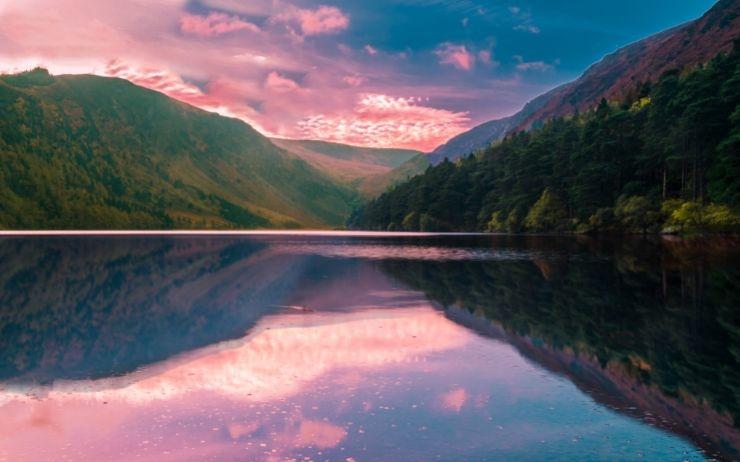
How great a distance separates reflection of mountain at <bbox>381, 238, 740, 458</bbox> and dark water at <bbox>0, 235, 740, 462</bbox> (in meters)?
0.10

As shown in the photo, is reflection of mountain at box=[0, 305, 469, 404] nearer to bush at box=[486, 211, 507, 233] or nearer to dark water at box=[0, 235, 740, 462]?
dark water at box=[0, 235, 740, 462]

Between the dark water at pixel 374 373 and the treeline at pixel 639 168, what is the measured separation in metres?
56.0

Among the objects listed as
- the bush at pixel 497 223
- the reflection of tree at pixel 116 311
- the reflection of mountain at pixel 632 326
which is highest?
the bush at pixel 497 223

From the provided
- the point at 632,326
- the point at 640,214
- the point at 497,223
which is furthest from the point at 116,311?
the point at 497,223

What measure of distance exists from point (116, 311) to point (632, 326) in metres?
24.7

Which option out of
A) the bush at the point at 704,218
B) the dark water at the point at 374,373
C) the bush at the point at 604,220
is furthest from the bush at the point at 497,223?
the dark water at the point at 374,373

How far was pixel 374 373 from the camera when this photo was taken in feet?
57.0

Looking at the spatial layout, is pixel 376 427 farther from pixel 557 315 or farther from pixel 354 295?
pixel 354 295

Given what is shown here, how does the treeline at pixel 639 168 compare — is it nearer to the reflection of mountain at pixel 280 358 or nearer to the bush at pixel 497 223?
the bush at pixel 497 223

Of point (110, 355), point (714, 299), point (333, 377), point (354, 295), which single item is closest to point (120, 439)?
point (333, 377)

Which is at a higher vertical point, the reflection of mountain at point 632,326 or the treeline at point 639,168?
the treeline at point 639,168

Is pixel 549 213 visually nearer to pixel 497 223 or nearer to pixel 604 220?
pixel 604 220

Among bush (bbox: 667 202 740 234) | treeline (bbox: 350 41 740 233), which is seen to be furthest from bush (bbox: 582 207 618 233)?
bush (bbox: 667 202 740 234)

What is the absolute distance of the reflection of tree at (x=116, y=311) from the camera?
19828mm
